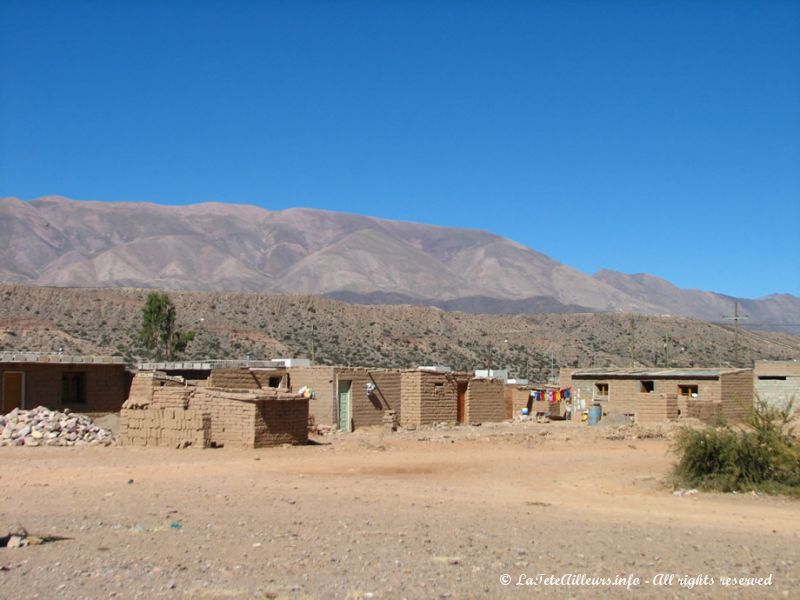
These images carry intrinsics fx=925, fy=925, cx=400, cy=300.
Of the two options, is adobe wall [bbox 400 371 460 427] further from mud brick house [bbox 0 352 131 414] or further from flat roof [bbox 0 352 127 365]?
flat roof [bbox 0 352 127 365]

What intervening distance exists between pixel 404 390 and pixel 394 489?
51.6ft

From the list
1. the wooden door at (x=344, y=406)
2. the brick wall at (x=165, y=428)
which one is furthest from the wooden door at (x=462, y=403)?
the brick wall at (x=165, y=428)

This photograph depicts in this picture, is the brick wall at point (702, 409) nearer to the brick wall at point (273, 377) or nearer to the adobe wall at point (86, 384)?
the brick wall at point (273, 377)

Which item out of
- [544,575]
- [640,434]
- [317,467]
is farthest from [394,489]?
[640,434]

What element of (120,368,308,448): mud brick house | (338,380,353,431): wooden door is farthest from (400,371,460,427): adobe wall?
(120,368,308,448): mud brick house

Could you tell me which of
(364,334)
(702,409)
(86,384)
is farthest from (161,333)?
(702,409)

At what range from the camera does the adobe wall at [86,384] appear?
28172 mm

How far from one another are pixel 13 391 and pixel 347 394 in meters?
10.4

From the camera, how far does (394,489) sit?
640 inches

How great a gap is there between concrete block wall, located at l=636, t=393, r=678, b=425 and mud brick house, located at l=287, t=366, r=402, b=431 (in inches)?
365

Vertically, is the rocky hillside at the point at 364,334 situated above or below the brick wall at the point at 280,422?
above

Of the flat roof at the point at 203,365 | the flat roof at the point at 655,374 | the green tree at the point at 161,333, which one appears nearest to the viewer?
the flat roof at the point at 203,365

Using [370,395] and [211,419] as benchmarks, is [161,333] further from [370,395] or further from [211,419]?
[211,419]

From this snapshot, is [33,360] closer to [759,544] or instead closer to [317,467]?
[317,467]
